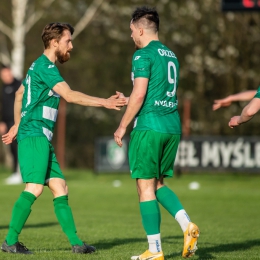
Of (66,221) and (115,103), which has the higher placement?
(115,103)

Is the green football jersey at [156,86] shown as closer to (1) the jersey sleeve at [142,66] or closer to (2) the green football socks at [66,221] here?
(1) the jersey sleeve at [142,66]

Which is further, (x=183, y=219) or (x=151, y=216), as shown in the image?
(x=183, y=219)

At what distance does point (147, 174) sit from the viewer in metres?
7.03

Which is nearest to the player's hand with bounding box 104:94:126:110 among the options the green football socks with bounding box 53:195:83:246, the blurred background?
the green football socks with bounding box 53:195:83:246

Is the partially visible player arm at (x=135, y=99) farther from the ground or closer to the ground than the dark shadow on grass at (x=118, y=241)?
farther from the ground

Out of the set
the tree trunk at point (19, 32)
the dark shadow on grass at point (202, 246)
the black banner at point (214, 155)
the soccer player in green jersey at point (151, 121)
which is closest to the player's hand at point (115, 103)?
the soccer player in green jersey at point (151, 121)

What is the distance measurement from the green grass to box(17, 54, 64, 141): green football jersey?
1.16 meters

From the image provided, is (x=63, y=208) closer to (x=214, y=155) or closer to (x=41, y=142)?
(x=41, y=142)

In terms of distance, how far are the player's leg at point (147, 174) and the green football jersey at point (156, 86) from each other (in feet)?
0.38

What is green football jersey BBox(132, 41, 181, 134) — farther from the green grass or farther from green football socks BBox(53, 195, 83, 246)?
the green grass

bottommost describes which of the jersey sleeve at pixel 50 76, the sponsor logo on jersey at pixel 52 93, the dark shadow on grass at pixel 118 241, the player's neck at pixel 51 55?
the dark shadow on grass at pixel 118 241

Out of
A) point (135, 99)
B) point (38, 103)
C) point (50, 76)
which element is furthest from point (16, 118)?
point (135, 99)

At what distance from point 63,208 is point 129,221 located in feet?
13.2

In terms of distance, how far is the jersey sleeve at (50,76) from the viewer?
7.34m
